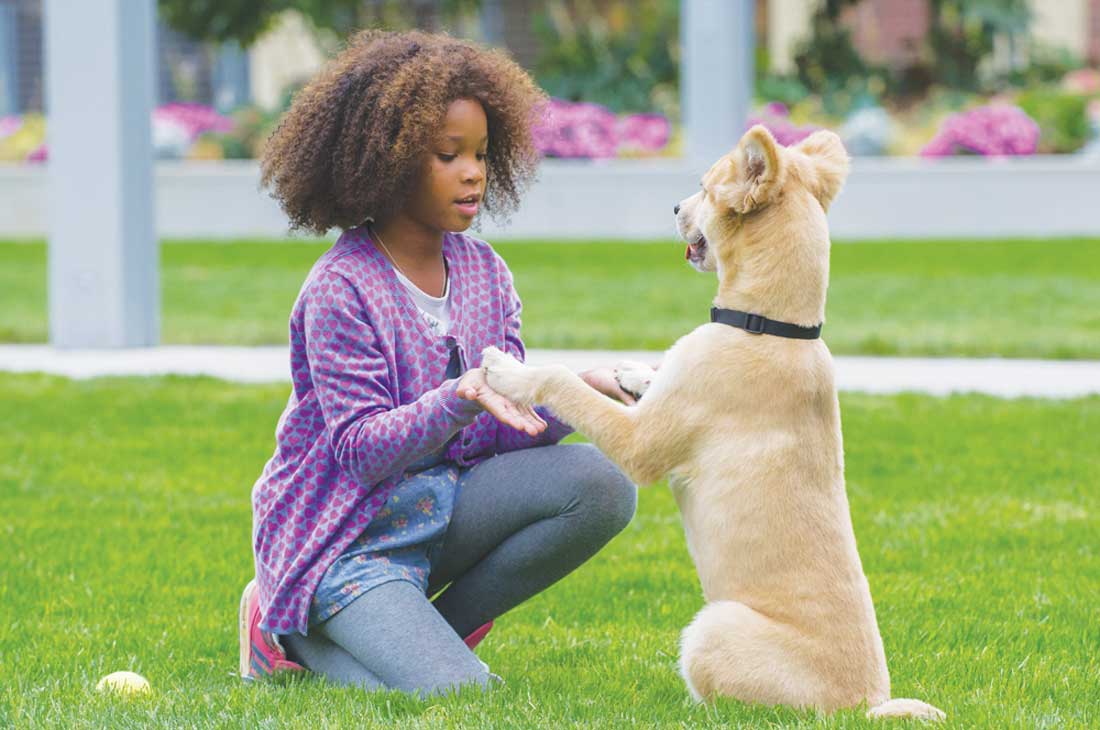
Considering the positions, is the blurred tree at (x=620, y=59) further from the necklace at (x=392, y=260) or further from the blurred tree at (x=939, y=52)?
the necklace at (x=392, y=260)

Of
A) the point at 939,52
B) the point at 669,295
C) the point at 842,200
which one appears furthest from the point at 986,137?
the point at 669,295

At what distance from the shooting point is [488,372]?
146 inches

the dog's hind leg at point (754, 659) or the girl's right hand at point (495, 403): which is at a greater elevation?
the girl's right hand at point (495, 403)

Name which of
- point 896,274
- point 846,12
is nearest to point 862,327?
point 896,274

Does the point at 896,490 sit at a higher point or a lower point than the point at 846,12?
lower

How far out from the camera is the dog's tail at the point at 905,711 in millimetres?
3477

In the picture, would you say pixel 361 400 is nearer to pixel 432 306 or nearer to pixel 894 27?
pixel 432 306

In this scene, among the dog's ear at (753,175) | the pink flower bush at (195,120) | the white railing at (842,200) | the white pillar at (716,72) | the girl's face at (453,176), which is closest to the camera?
the dog's ear at (753,175)

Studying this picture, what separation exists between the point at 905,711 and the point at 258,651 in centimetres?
154

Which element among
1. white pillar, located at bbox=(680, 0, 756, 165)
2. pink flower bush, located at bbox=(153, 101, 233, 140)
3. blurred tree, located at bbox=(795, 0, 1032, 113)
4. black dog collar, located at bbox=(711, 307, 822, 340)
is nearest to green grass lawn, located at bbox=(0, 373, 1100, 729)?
black dog collar, located at bbox=(711, 307, 822, 340)

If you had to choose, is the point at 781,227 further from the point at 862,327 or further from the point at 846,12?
the point at 846,12

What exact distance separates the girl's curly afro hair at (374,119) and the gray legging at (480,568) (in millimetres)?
714

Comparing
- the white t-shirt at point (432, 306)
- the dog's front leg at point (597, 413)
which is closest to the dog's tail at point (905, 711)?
the dog's front leg at point (597, 413)

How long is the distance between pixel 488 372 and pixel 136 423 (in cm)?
454
